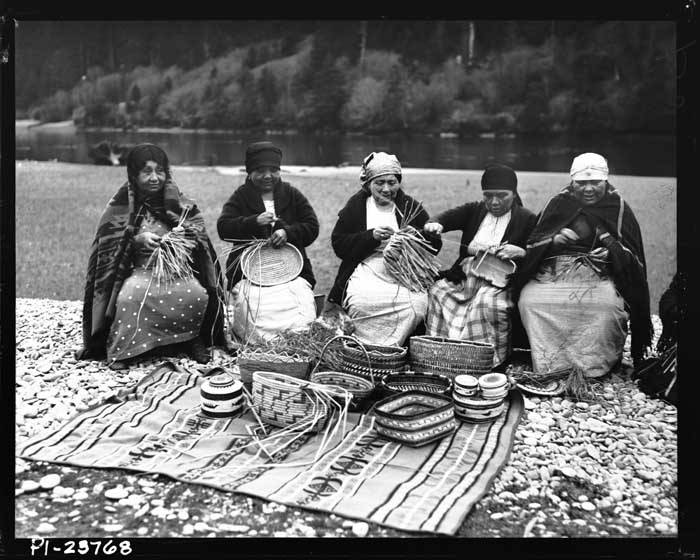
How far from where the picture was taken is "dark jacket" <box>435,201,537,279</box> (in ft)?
16.3

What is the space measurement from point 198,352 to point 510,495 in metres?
2.71

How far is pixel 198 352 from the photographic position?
5.11 metres

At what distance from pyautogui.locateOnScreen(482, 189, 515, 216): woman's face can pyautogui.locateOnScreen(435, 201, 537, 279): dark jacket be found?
5 cm

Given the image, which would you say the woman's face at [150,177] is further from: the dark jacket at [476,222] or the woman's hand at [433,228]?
the dark jacket at [476,222]

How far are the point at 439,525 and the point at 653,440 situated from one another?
163 centimetres

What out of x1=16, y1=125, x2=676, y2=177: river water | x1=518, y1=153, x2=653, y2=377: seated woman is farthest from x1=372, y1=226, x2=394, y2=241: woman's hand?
x1=16, y1=125, x2=676, y2=177: river water

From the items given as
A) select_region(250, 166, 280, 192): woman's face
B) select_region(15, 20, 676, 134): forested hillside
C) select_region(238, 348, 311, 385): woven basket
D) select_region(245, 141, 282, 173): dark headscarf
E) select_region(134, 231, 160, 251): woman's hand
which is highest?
select_region(15, 20, 676, 134): forested hillside

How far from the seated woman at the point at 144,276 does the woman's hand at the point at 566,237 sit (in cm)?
257

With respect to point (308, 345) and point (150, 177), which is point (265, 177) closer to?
point (150, 177)

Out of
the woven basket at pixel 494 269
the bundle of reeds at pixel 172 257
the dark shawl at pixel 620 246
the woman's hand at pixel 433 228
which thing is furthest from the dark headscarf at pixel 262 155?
the dark shawl at pixel 620 246

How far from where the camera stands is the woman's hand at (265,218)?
202 inches

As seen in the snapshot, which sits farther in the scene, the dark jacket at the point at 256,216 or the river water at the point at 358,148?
the river water at the point at 358,148

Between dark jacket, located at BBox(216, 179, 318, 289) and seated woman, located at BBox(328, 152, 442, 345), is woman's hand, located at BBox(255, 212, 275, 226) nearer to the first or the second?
dark jacket, located at BBox(216, 179, 318, 289)

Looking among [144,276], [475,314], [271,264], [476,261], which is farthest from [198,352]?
[476,261]
